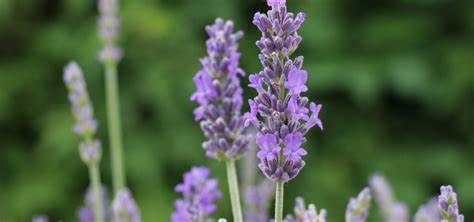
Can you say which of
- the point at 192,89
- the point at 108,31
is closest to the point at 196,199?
the point at 108,31

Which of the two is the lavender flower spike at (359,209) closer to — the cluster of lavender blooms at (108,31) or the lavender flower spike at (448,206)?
the lavender flower spike at (448,206)

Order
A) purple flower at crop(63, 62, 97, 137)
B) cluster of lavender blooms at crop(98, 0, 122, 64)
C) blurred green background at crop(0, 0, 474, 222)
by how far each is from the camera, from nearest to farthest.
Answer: purple flower at crop(63, 62, 97, 137) < cluster of lavender blooms at crop(98, 0, 122, 64) < blurred green background at crop(0, 0, 474, 222)

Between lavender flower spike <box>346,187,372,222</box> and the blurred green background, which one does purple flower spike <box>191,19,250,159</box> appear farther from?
the blurred green background

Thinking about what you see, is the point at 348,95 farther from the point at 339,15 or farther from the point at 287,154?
the point at 287,154

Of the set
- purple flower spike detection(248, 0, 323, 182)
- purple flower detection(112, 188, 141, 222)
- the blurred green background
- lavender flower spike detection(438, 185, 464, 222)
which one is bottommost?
lavender flower spike detection(438, 185, 464, 222)

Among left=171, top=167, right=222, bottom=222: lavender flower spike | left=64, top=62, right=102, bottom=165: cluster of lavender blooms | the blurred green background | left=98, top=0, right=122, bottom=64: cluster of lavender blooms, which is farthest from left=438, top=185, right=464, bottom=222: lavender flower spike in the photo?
the blurred green background

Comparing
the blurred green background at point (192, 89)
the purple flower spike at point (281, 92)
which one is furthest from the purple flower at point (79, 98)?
the blurred green background at point (192, 89)
